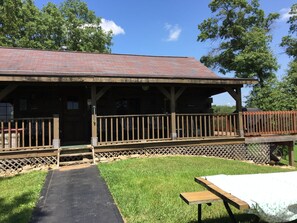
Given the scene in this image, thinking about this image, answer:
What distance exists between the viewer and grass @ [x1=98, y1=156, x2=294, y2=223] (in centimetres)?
450

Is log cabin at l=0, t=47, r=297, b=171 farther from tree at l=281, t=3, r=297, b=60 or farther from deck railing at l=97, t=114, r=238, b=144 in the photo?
tree at l=281, t=3, r=297, b=60

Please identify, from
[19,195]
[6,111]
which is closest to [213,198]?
[19,195]

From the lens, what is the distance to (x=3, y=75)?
814 centimetres

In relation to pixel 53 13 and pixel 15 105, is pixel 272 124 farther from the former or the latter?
pixel 53 13

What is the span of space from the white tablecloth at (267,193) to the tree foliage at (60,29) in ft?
87.8

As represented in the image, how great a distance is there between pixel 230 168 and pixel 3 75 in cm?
767

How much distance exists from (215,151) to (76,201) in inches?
279

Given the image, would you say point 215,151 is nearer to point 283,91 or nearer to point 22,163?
point 22,163

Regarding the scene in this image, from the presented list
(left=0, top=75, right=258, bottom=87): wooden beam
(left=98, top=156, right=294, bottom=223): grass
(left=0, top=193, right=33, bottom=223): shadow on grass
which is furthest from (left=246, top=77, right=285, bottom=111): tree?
(left=0, top=193, right=33, bottom=223): shadow on grass

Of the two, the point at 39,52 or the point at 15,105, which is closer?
the point at 15,105

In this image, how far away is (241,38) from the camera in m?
23.9

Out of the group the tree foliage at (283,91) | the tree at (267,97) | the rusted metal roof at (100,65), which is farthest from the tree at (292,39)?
the rusted metal roof at (100,65)

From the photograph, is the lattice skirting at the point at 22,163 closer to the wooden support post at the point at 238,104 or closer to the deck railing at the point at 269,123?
the wooden support post at the point at 238,104

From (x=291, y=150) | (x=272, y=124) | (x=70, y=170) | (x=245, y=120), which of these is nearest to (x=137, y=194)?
(x=70, y=170)
